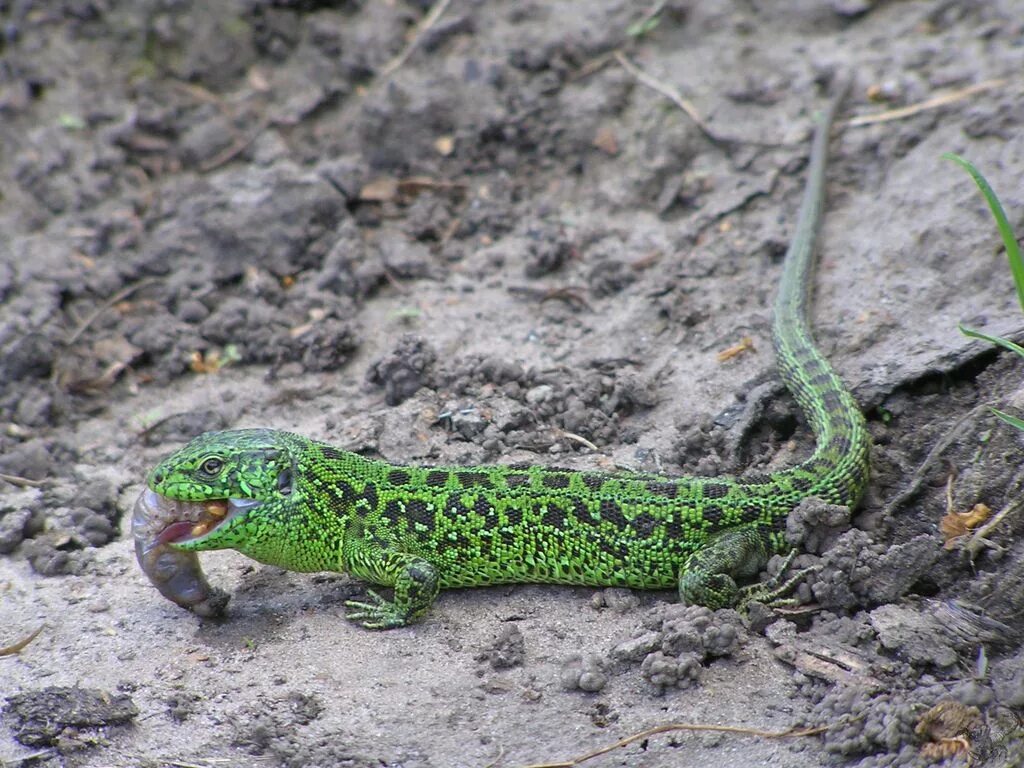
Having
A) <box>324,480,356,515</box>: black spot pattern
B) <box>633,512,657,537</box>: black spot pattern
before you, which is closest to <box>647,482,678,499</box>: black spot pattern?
<box>633,512,657,537</box>: black spot pattern

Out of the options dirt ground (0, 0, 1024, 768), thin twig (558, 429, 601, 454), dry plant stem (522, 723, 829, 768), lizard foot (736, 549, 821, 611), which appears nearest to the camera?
dry plant stem (522, 723, 829, 768)

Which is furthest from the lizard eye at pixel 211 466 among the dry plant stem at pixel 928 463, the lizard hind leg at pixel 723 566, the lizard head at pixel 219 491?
the dry plant stem at pixel 928 463

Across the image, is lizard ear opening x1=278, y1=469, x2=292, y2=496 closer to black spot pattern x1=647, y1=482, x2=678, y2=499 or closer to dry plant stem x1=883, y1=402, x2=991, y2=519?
black spot pattern x1=647, y1=482, x2=678, y2=499

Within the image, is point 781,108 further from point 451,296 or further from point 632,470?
point 632,470

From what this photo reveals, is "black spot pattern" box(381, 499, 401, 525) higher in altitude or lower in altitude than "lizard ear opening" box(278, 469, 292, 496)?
lower

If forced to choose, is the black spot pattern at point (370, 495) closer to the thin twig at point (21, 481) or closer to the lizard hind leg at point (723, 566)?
the lizard hind leg at point (723, 566)

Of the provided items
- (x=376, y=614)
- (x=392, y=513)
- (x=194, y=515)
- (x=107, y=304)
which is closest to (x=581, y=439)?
(x=392, y=513)
